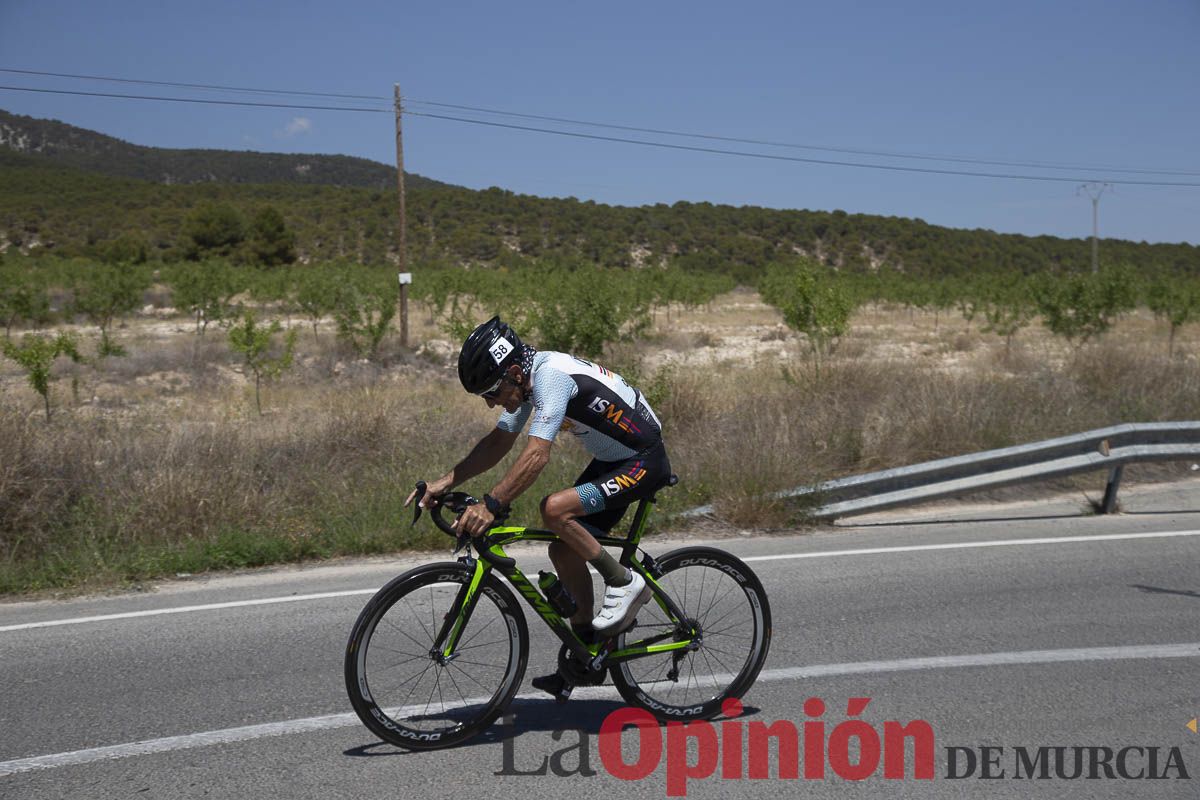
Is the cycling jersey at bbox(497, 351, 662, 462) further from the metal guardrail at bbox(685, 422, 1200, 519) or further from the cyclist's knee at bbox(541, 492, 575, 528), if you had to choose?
the metal guardrail at bbox(685, 422, 1200, 519)

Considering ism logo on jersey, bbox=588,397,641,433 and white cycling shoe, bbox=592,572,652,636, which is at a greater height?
ism logo on jersey, bbox=588,397,641,433

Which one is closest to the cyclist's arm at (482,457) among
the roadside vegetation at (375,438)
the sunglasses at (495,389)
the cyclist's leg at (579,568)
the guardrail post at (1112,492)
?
the sunglasses at (495,389)

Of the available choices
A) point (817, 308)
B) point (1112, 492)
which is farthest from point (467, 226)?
point (1112, 492)

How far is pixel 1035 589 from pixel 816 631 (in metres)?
1.81

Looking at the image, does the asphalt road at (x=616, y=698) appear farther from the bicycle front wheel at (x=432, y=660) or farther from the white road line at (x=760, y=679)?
the bicycle front wheel at (x=432, y=660)

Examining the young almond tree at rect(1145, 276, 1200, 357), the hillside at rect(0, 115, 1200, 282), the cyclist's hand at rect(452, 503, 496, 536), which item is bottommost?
the cyclist's hand at rect(452, 503, 496, 536)

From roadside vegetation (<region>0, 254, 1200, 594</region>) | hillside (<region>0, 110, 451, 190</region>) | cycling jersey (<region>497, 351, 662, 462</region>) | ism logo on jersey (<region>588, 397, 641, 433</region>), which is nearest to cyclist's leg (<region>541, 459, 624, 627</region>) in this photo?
cycling jersey (<region>497, 351, 662, 462</region>)

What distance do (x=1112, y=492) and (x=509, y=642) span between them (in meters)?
6.98

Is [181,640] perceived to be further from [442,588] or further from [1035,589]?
[1035,589]

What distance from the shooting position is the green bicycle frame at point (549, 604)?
4164 mm

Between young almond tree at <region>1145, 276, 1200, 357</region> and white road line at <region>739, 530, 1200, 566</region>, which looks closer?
white road line at <region>739, 530, 1200, 566</region>

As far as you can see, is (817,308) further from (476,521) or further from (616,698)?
(476,521)

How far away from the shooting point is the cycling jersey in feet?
13.2

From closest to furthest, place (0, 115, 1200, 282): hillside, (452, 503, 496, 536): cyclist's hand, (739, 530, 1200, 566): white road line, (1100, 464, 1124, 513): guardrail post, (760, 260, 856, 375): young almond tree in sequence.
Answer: (452, 503, 496, 536): cyclist's hand
(739, 530, 1200, 566): white road line
(1100, 464, 1124, 513): guardrail post
(760, 260, 856, 375): young almond tree
(0, 115, 1200, 282): hillside
